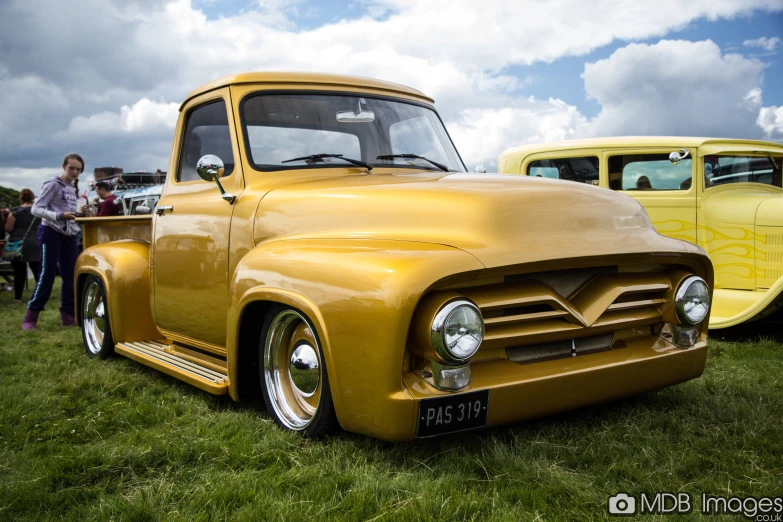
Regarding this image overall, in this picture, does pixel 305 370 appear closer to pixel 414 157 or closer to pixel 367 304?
pixel 367 304

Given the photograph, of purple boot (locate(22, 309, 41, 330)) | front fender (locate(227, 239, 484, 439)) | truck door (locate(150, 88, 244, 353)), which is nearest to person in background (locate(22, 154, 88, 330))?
purple boot (locate(22, 309, 41, 330))

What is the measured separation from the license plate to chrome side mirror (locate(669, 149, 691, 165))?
472 cm

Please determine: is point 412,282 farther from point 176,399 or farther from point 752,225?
point 752,225

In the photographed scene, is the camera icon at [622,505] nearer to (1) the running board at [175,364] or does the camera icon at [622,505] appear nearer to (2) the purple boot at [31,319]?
(1) the running board at [175,364]

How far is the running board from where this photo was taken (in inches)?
144

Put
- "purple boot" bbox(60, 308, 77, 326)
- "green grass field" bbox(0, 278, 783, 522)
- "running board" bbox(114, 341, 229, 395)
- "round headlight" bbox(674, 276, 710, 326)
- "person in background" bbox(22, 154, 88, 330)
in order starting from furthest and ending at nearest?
"purple boot" bbox(60, 308, 77, 326)
"person in background" bbox(22, 154, 88, 330)
"running board" bbox(114, 341, 229, 395)
"round headlight" bbox(674, 276, 710, 326)
"green grass field" bbox(0, 278, 783, 522)

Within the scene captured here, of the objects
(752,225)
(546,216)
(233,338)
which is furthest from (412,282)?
(752,225)

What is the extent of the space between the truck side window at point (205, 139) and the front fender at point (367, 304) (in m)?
1.29

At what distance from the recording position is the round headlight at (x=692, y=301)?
10.8ft

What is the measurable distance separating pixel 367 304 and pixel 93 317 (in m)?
3.74

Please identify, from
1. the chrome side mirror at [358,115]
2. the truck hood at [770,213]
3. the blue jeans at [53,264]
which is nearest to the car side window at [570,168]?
the truck hood at [770,213]

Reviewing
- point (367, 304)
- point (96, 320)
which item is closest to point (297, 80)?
point (367, 304)

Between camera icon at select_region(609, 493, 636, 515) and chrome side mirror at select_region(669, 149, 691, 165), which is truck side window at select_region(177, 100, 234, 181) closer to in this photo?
camera icon at select_region(609, 493, 636, 515)

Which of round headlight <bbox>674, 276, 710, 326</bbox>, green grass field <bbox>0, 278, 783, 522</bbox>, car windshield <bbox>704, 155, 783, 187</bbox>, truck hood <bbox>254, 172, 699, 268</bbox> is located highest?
car windshield <bbox>704, 155, 783, 187</bbox>
